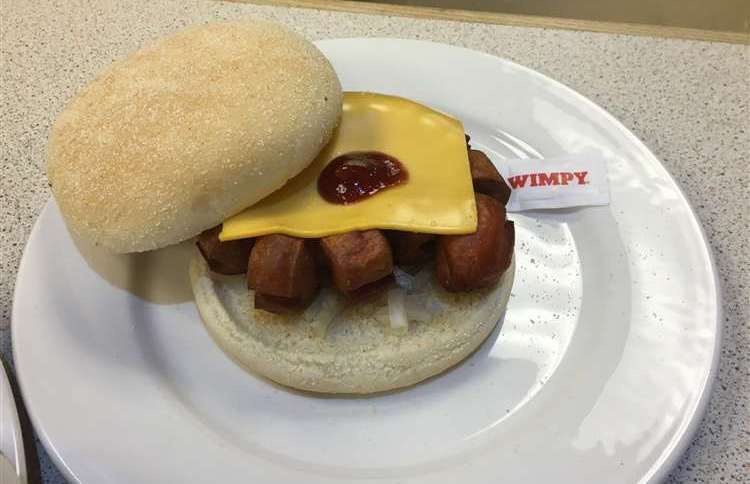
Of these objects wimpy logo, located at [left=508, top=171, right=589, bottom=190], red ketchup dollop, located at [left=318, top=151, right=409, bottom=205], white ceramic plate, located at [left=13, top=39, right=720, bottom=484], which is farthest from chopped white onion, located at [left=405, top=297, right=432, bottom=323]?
wimpy logo, located at [left=508, top=171, right=589, bottom=190]

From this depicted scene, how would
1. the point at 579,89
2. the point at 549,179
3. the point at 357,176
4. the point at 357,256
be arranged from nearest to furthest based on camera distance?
the point at 357,256
the point at 357,176
the point at 549,179
the point at 579,89

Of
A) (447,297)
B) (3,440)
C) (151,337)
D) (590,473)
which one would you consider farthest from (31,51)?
(590,473)

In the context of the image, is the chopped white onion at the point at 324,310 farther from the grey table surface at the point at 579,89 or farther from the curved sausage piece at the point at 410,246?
the grey table surface at the point at 579,89

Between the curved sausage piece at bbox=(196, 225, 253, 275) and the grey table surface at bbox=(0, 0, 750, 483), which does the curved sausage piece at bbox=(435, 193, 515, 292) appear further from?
the grey table surface at bbox=(0, 0, 750, 483)

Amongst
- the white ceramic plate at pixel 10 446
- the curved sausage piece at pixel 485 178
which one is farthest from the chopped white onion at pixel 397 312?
the white ceramic plate at pixel 10 446

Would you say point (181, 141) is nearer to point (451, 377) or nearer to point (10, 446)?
point (10, 446)

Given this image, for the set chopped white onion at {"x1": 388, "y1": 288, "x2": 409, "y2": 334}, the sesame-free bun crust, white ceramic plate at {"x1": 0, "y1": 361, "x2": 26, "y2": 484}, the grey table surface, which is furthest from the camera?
the grey table surface

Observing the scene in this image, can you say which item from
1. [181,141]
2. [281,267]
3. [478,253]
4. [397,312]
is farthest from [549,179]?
[181,141]
